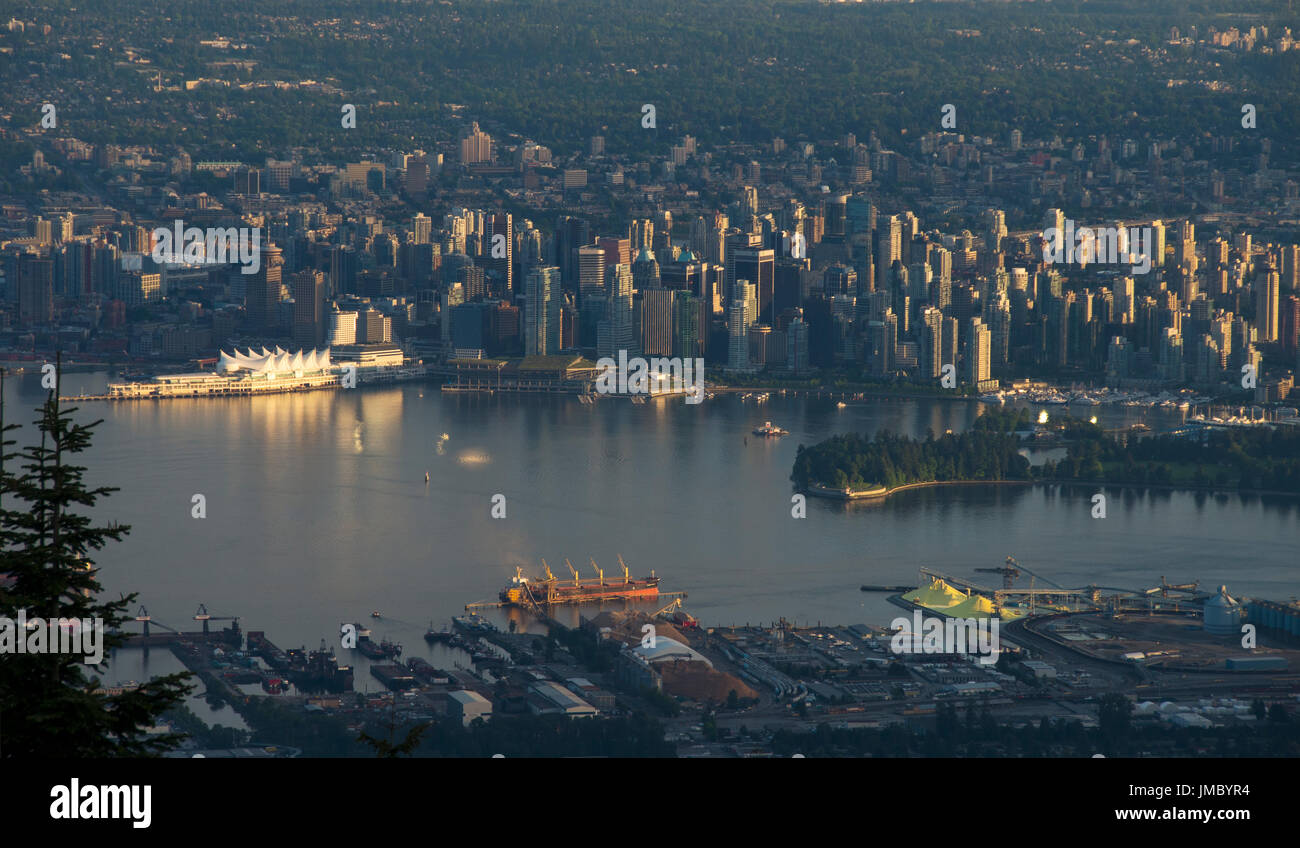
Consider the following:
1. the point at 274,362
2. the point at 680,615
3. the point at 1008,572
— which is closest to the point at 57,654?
the point at 680,615

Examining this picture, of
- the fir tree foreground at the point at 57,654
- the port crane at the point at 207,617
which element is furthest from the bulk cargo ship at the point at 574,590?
the fir tree foreground at the point at 57,654

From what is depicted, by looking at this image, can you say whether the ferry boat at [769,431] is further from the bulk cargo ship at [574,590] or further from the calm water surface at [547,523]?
the bulk cargo ship at [574,590]

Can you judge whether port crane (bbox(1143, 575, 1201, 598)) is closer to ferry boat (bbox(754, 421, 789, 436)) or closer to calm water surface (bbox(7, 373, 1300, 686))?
calm water surface (bbox(7, 373, 1300, 686))

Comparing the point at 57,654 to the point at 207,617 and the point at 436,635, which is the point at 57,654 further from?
the point at 207,617

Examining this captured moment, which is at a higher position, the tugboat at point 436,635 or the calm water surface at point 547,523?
the calm water surface at point 547,523

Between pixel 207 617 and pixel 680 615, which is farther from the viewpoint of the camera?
pixel 680 615
